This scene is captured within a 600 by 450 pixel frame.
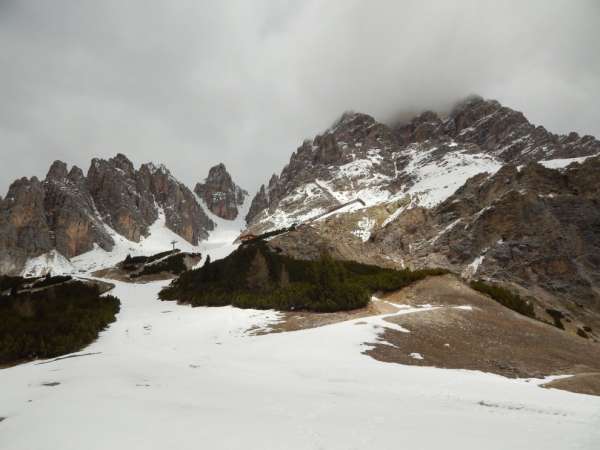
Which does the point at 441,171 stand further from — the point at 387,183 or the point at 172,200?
the point at 172,200

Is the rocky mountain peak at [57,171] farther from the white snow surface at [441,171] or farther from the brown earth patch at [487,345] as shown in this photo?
the brown earth patch at [487,345]

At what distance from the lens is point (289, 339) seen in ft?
54.8

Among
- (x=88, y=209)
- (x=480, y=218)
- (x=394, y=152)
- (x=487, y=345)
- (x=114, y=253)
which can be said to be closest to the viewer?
(x=487, y=345)

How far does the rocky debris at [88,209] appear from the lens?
4087 inches

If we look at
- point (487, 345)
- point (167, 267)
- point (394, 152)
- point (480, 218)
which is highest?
point (394, 152)

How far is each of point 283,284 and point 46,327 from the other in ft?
60.9

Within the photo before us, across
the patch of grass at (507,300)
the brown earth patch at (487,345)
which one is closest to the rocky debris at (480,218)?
the patch of grass at (507,300)

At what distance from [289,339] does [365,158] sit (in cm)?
14395

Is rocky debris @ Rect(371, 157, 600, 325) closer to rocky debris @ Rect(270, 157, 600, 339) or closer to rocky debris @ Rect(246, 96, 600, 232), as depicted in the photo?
rocky debris @ Rect(270, 157, 600, 339)

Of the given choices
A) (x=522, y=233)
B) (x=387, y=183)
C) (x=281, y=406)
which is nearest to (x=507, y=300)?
(x=281, y=406)

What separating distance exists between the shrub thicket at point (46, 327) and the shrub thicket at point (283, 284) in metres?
8.99

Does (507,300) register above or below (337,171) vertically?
below

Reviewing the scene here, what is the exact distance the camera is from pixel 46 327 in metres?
20.5

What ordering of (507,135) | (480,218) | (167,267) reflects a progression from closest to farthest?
(167,267) → (480,218) → (507,135)
